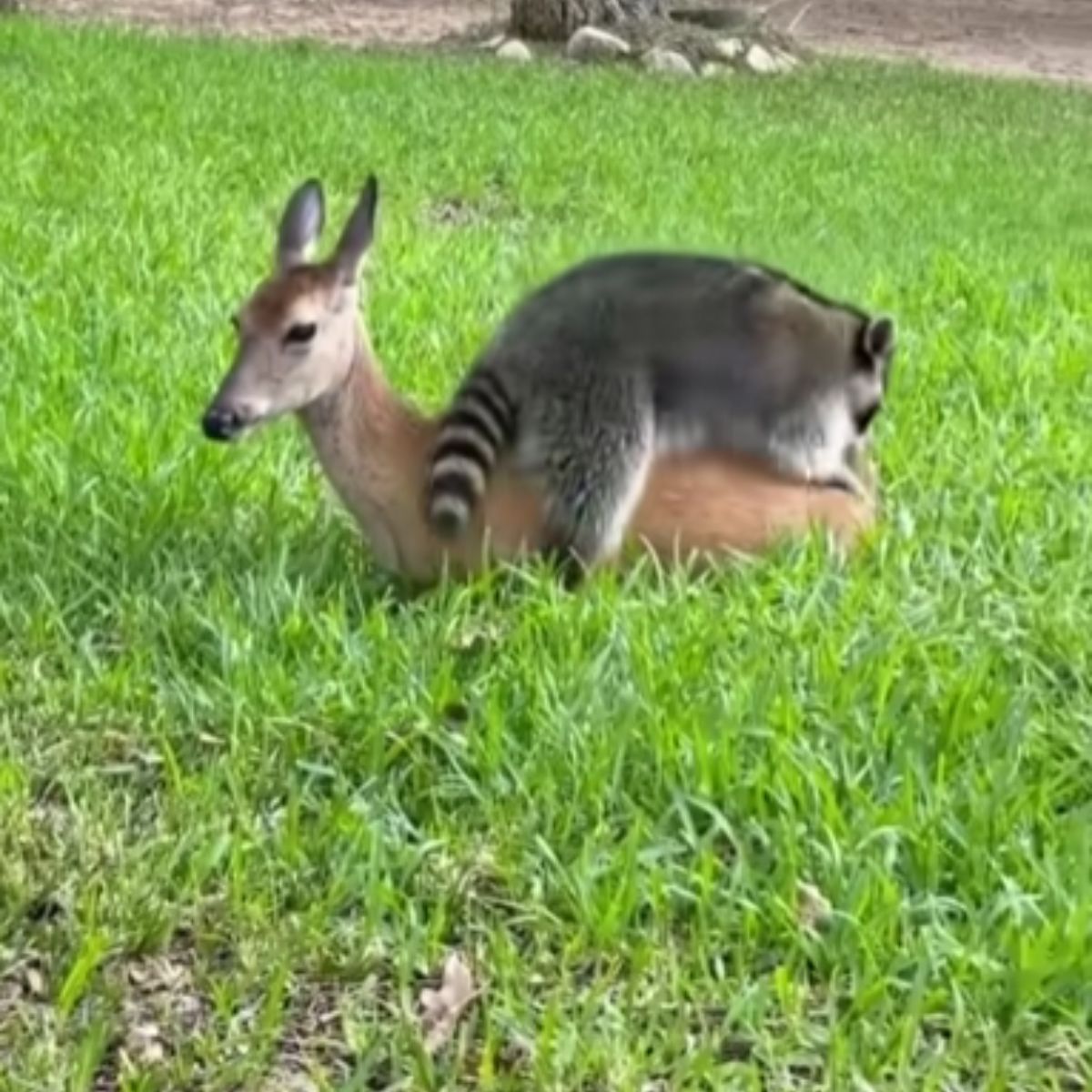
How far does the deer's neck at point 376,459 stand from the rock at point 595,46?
12778 millimetres

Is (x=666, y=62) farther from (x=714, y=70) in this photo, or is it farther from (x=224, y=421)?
(x=224, y=421)

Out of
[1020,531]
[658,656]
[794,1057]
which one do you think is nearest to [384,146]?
[1020,531]

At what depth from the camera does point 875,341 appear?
161 inches

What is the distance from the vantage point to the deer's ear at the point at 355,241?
3924 millimetres

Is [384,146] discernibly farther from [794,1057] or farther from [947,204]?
[794,1057]

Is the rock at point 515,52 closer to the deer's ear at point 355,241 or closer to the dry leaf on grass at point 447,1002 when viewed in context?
the deer's ear at point 355,241

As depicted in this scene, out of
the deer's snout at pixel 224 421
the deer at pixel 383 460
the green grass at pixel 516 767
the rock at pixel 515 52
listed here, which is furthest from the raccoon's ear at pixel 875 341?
the rock at pixel 515 52

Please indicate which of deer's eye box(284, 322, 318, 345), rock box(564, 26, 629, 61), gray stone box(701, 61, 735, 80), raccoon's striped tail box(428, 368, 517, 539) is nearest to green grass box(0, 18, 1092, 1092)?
raccoon's striped tail box(428, 368, 517, 539)

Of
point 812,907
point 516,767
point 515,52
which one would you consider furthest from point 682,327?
point 515,52

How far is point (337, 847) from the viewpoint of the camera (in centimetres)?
320

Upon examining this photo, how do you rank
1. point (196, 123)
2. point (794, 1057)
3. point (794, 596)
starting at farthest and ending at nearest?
1. point (196, 123)
2. point (794, 596)
3. point (794, 1057)

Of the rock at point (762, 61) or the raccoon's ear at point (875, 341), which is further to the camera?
the rock at point (762, 61)

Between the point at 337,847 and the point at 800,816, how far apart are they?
626 millimetres

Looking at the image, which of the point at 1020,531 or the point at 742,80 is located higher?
the point at 1020,531
